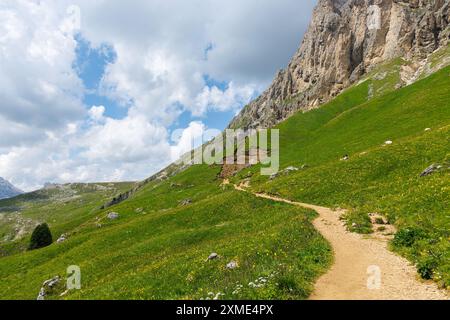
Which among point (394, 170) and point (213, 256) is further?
point (394, 170)

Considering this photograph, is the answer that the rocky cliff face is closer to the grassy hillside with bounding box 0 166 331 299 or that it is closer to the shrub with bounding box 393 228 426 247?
the grassy hillside with bounding box 0 166 331 299

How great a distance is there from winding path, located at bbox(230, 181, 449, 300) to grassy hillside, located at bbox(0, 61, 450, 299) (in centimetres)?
70

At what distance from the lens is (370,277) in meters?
14.8

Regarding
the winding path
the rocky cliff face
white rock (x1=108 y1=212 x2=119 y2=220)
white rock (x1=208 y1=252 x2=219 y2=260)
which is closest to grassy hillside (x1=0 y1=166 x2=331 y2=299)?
white rock (x1=208 y1=252 x2=219 y2=260)

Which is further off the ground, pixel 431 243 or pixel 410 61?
pixel 410 61

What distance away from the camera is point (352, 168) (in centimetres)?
4434

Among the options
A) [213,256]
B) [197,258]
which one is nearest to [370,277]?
[213,256]

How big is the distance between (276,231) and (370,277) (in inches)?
439

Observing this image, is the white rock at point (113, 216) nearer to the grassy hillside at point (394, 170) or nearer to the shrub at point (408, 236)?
the grassy hillside at point (394, 170)

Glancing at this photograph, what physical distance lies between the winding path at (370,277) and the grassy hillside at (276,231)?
696 mm

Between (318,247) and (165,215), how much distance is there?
32512 millimetres

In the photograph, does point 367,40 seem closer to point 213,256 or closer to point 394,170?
point 394,170
